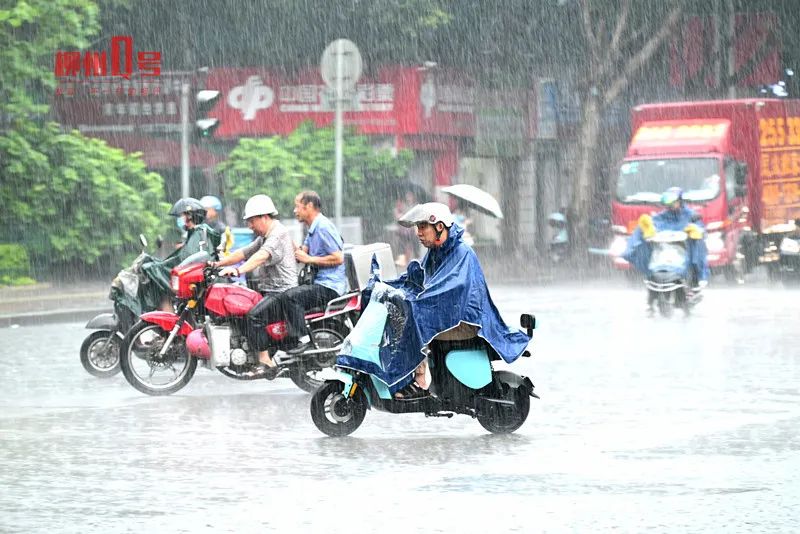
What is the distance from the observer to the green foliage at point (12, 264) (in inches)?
992

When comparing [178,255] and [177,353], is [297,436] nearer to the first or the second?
[177,353]

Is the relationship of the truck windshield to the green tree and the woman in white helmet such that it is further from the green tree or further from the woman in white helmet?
the woman in white helmet

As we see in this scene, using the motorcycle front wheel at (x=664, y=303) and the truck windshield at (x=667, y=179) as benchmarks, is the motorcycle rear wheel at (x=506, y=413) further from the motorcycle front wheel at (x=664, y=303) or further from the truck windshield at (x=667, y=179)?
the truck windshield at (x=667, y=179)

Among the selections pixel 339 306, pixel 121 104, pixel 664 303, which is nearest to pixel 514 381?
pixel 339 306

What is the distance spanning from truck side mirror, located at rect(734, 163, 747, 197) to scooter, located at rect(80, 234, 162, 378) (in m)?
15.9

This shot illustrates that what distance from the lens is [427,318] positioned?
10172mm

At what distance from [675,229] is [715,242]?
5351 mm

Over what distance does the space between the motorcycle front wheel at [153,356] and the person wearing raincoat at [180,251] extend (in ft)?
4.06

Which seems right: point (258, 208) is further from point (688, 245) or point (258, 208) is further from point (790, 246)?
point (790, 246)

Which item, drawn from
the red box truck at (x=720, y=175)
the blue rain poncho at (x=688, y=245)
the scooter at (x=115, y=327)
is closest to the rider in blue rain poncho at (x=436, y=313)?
the scooter at (x=115, y=327)

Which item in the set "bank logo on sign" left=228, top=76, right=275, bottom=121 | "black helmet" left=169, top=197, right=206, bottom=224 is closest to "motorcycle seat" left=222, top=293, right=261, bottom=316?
"black helmet" left=169, top=197, right=206, bottom=224

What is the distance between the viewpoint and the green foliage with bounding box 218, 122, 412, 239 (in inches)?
1160

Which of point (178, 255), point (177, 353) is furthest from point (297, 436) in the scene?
point (178, 255)

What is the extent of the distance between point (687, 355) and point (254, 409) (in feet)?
17.2
